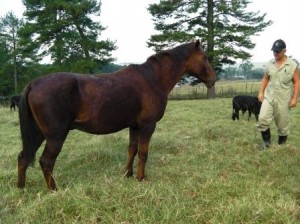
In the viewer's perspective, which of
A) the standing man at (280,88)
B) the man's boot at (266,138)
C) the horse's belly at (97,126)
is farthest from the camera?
the man's boot at (266,138)

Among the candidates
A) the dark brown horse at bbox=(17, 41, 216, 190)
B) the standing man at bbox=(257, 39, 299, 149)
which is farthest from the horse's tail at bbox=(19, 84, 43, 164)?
the standing man at bbox=(257, 39, 299, 149)

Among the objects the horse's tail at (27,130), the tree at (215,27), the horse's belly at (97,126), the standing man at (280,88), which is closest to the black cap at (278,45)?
the standing man at (280,88)

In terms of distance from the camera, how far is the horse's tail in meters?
4.75

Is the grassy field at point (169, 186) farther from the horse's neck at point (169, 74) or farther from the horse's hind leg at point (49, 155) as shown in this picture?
the horse's neck at point (169, 74)

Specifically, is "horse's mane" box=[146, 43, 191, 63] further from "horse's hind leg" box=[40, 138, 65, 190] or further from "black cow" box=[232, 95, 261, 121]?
"black cow" box=[232, 95, 261, 121]

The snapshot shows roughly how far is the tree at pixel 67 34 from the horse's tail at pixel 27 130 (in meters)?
27.2

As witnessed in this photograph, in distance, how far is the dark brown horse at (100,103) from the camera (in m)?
4.63

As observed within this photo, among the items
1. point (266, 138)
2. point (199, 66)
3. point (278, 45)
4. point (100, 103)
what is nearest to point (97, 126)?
point (100, 103)

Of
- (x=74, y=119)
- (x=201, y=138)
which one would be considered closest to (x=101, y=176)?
(x=74, y=119)

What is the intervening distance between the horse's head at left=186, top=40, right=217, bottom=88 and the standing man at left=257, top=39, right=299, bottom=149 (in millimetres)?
1523

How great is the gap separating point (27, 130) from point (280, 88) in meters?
4.69

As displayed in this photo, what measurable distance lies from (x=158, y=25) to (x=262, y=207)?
3074 centimetres

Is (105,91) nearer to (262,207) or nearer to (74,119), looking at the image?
(74,119)

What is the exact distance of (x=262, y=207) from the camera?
375 cm
